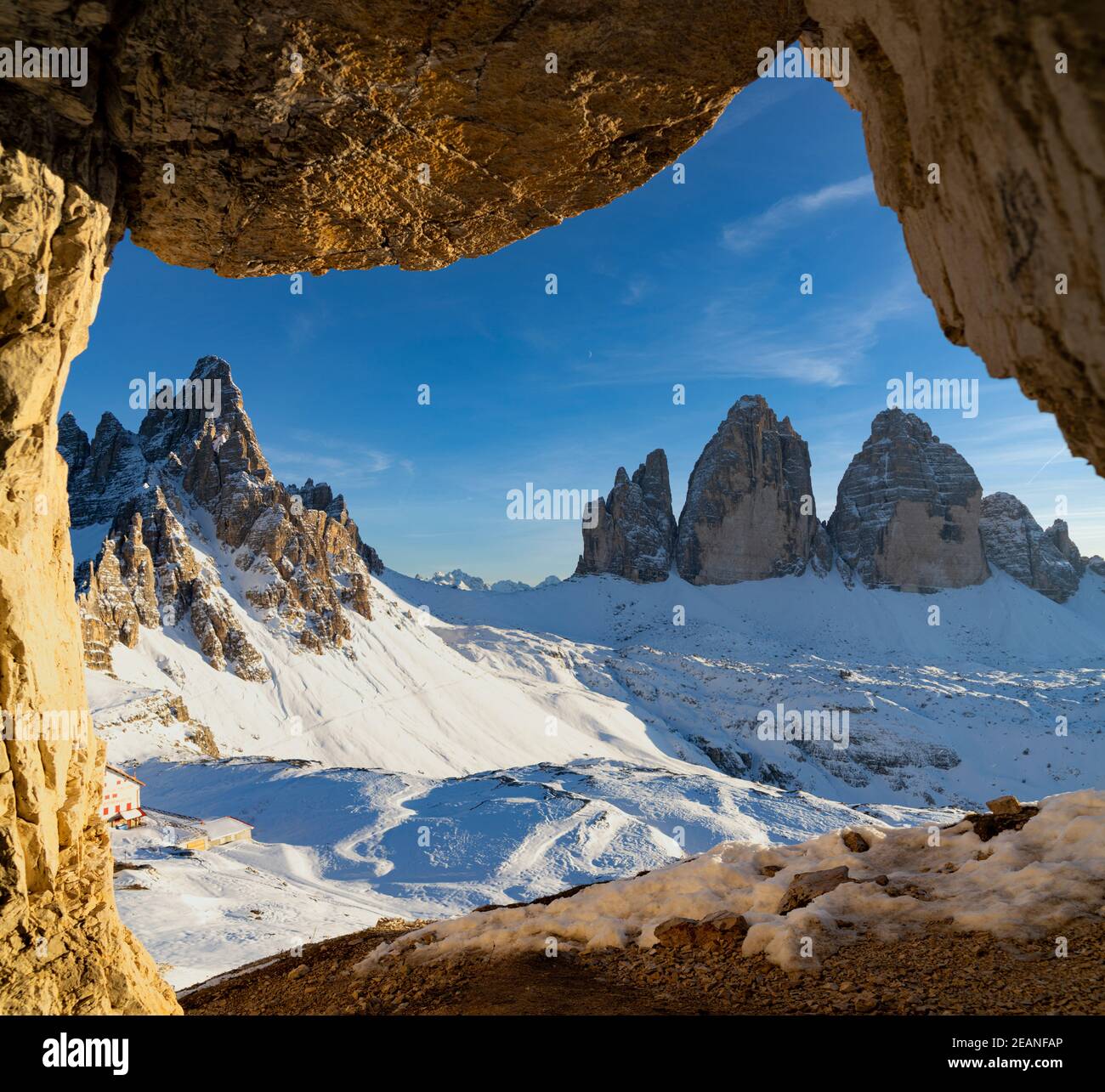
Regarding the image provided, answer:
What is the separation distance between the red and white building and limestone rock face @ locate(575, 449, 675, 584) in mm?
143145

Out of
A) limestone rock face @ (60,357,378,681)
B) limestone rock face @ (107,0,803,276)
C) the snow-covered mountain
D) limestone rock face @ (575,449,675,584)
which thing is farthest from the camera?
limestone rock face @ (575,449,675,584)

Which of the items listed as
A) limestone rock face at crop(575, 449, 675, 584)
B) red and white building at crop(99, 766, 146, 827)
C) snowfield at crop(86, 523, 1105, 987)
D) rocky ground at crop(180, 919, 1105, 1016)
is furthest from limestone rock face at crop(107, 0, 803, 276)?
limestone rock face at crop(575, 449, 675, 584)

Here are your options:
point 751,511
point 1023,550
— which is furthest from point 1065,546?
point 751,511

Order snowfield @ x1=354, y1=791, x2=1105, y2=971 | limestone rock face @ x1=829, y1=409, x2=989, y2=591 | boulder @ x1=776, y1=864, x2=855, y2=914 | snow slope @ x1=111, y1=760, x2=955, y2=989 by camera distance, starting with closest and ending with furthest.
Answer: snowfield @ x1=354, y1=791, x2=1105, y2=971
boulder @ x1=776, y1=864, x2=855, y2=914
snow slope @ x1=111, y1=760, x2=955, y2=989
limestone rock face @ x1=829, y1=409, x2=989, y2=591

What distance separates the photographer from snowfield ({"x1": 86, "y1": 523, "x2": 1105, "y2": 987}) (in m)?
29.7

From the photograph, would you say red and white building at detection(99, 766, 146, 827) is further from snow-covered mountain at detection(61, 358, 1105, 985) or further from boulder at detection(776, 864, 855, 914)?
boulder at detection(776, 864, 855, 914)

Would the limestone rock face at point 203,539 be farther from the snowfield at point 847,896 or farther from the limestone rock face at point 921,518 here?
the limestone rock face at point 921,518

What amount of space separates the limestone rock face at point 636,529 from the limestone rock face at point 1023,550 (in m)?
79.1

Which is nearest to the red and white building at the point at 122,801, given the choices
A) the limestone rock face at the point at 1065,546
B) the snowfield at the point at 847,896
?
the snowfield at the point at 847,896

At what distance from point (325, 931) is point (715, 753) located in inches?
2576

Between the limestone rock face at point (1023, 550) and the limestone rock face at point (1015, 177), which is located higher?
the limestone rock face at point (1023, 550)

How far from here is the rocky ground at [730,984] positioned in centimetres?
523
